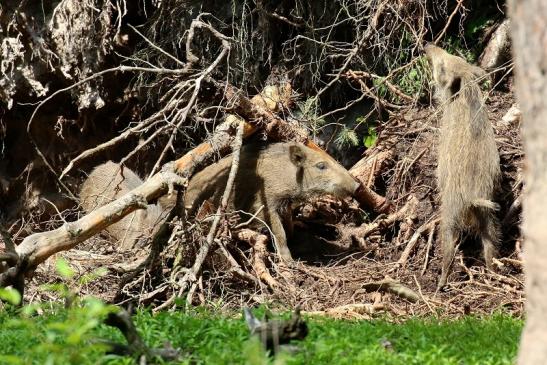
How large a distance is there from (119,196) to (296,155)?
212 centimetres

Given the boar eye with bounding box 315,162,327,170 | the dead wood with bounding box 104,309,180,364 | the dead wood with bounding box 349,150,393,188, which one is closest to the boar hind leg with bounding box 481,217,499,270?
the dead wood with bounding box 349,150,393,188

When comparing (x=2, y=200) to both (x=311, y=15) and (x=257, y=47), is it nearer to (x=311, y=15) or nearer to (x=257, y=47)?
(x=257, y=47)

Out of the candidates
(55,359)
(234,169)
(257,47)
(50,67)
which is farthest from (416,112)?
(55,359)

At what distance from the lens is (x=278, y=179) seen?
32.0 feet

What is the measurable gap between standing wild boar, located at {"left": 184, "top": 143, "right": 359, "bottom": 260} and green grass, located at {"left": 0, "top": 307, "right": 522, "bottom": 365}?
12.6 ft

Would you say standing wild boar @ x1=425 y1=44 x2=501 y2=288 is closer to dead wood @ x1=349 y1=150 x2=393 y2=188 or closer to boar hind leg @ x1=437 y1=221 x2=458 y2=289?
boar hind leg @ x1=437 y1=221 x2=458 y2=289

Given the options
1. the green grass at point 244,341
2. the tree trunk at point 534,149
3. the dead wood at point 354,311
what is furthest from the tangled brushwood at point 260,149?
the tree trunk at point 534,149

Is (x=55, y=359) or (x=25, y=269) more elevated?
(x=55, y=359)

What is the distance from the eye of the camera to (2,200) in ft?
38.0

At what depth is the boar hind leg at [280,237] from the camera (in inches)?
361

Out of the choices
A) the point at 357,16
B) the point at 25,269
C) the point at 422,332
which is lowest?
the point at 25,269

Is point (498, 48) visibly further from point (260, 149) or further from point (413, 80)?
point (260, 149)

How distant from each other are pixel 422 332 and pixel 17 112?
24.3 ft

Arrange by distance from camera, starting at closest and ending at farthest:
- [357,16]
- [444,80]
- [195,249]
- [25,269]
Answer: [25,269] < [195,249] < [444,80] < [357,16]
